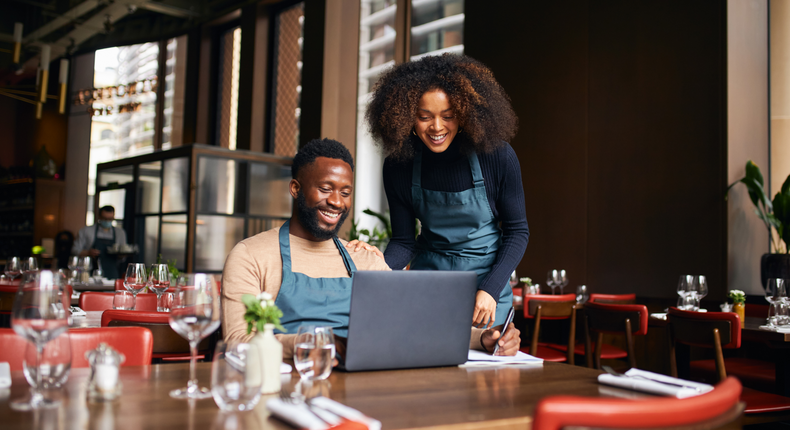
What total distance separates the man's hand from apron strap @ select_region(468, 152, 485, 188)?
55cm

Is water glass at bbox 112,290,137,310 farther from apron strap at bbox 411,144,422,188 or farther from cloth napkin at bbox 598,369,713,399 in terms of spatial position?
cloth napkin at bbox 598,369,713,399

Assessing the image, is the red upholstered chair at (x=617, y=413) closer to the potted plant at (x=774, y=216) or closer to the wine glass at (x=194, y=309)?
the wine glass at (x=194, y=309)

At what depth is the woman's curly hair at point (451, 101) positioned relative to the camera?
1963mm

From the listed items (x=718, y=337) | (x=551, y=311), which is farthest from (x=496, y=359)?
(x=551, y=311)

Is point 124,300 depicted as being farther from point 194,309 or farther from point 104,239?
point 104,239

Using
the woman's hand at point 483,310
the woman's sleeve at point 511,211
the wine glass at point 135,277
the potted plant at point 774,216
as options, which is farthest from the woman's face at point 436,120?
the potted plant at point 774,216

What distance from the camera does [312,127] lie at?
25.4ft

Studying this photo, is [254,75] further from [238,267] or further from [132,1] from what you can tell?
[238,267]

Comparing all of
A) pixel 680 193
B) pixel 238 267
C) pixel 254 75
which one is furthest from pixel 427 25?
pixel 238 267

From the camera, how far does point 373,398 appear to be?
1.10 meters

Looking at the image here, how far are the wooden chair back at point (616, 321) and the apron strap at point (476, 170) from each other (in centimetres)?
182

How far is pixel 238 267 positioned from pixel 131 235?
6537mm

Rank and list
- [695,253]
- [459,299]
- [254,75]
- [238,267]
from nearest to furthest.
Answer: [459,299], [238,267], [695,253], [254,75]

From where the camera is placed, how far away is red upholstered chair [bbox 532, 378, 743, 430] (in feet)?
2.32
